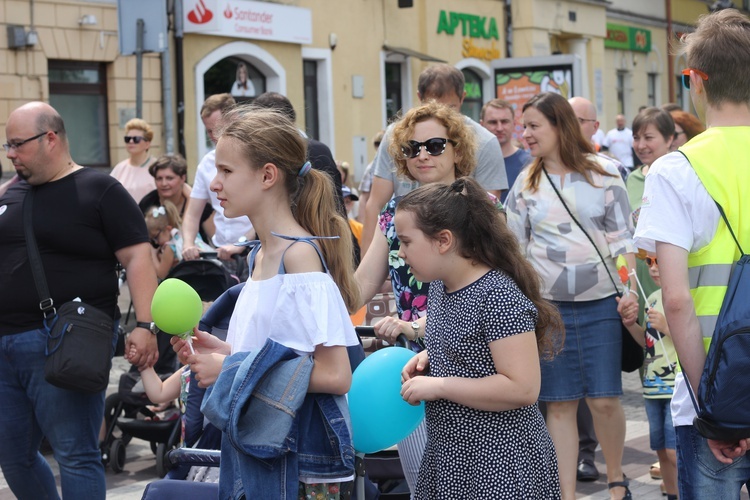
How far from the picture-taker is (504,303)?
333cm

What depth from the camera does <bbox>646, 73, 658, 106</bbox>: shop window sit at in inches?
1332

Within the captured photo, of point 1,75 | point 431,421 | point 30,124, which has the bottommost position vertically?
point 431,421

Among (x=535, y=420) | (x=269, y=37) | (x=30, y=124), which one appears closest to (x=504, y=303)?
(x=535, y=420)

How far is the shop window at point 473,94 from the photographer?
83.8ft

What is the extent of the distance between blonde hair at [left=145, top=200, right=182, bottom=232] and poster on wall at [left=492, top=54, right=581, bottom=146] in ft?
27.2

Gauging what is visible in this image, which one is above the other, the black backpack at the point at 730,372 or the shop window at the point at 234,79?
the shop window at the point at 234,79

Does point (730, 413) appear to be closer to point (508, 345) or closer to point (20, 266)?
point (508, 345)

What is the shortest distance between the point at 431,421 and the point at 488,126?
486 centimetres

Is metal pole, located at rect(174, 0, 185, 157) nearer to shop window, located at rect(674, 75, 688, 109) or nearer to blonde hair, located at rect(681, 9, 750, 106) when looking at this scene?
blonde hair, located at rect(681, 9, 750, 106)

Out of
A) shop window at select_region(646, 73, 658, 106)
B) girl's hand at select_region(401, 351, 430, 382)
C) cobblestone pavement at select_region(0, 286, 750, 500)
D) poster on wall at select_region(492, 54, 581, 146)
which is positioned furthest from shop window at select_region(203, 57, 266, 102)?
shop window at select_region(646, 73, 658, 106)

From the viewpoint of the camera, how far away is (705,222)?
3.16 metres

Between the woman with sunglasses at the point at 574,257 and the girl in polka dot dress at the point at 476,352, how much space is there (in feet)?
6.56

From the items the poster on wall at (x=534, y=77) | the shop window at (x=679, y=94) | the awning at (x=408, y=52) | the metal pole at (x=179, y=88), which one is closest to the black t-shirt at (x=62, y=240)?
the poster on wall at (x=534, y=77)

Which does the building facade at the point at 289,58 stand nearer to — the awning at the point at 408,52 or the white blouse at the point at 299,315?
the awning at the point at 408,52
